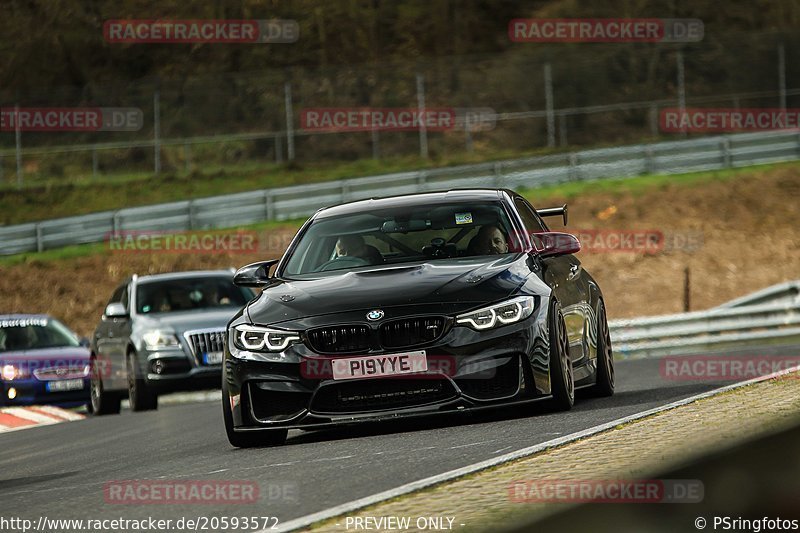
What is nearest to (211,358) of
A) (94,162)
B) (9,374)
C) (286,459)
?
(9,374)

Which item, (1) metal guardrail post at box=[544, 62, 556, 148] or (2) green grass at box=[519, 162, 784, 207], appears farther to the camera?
(1) metal guardrail post at box=[544, 62, 556, 148]

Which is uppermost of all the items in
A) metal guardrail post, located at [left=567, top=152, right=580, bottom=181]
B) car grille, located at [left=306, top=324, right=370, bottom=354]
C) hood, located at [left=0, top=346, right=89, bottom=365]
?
metal guardrail post, located at [left=567, top=152, right=580, bottom=181]

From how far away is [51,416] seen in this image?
1886 centimetres

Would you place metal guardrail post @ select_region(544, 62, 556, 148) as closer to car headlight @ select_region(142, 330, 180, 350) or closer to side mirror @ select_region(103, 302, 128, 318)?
side mirror @ select_region(103, 302, 128, 318)

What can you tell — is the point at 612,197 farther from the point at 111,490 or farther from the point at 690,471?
the point at 690,471

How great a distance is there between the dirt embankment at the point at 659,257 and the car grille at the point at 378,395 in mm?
23566

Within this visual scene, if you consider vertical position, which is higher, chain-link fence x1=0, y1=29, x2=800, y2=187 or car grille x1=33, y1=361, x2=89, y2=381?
chain-link fence x1=0, y1=29, x2=800, y2=187

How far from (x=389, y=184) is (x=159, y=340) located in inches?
844

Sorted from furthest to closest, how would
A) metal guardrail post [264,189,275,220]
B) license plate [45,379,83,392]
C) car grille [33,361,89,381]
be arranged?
metal guardrail post [264,189,275,220]
license plate [45,379,83,392]
car grille [33,361,89,381]

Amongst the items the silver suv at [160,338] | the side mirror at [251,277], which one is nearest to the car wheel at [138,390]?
the silver suv at [160,338]

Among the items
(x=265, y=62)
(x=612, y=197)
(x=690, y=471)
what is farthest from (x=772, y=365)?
(x=265, y=62)

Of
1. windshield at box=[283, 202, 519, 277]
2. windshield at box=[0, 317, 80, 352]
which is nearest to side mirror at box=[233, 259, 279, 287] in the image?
windshield at box=[283, 202, 519, 277]

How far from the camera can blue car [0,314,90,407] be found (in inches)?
760

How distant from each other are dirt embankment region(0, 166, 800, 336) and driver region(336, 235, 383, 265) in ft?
73.1
